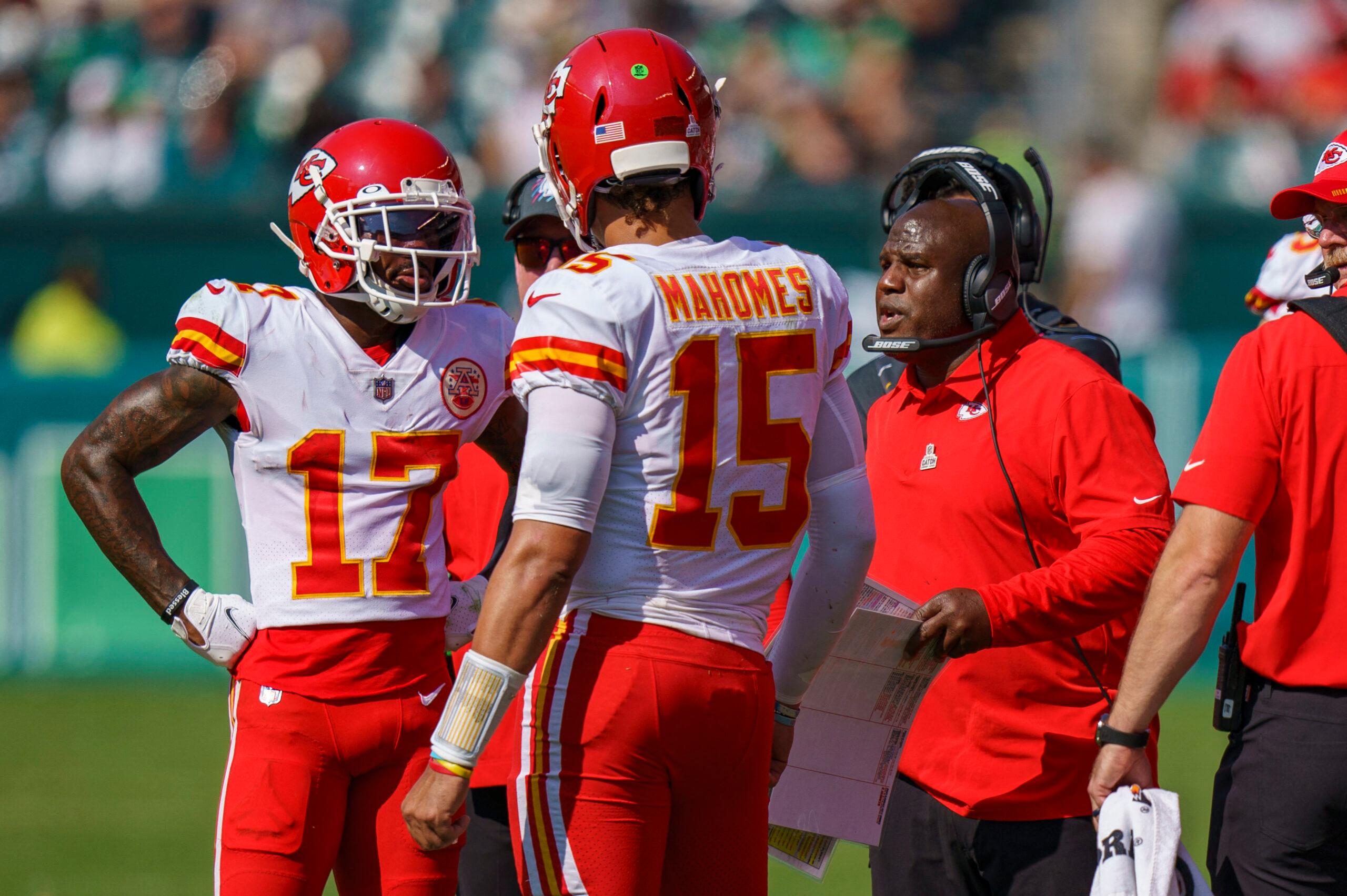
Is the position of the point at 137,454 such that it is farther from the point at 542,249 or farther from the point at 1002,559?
the point at 1002,559

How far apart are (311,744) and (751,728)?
3.07 ft

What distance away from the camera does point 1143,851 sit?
2881mm

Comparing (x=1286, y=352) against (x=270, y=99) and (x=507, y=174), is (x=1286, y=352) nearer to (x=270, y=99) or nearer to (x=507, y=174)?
(x=507, y=174)

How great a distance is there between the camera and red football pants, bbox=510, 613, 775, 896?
2668mm

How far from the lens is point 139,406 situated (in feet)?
10.6

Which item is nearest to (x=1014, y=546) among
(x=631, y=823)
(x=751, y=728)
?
(x=751, y=728)

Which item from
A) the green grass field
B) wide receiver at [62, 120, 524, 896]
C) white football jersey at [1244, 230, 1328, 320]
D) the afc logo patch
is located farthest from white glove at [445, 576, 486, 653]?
the green grass field

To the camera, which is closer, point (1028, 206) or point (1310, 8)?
point (1028, 206)

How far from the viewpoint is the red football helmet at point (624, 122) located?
2820mm

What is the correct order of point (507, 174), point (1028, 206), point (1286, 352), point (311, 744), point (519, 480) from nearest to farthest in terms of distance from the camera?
point (519, 480) → point (1286, 352) → point (311, 744) → point (1028, 206) → point (507, 174)

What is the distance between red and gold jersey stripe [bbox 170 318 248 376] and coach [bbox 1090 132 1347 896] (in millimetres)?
1778

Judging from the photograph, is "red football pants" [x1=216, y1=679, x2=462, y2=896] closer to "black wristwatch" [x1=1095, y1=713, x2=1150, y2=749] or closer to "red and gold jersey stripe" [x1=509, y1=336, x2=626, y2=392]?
"red and gold jersey stripe" [x1=509, y1=336, x2=626, y2=392]

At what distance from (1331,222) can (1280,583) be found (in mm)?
688

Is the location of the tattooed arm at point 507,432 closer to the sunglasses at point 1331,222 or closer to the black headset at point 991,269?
the black headset at point 991,269
